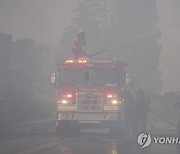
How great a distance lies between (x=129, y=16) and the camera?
7356 centimetres

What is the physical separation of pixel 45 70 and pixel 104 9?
17946 mm

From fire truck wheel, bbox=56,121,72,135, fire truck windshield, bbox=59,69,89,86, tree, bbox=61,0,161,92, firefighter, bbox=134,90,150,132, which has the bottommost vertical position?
fire truck wheel, bbox=56,121,72,135

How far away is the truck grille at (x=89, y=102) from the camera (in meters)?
19.1

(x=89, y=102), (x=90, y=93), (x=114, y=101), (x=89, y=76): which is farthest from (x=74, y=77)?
(x=114, y=101)

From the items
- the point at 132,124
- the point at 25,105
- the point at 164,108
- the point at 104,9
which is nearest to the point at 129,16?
the point at 104,9

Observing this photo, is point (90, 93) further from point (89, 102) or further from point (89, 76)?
point (89, 76)

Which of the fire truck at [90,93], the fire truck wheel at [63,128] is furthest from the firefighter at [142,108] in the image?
the fire truck wheel at [63,128]

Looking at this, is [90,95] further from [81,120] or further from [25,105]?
[25,105]

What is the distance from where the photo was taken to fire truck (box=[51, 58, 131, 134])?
62.6 feet

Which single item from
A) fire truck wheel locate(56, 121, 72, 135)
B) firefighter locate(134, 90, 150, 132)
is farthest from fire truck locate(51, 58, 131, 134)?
firefighter locate(134, 90, 150, 132)

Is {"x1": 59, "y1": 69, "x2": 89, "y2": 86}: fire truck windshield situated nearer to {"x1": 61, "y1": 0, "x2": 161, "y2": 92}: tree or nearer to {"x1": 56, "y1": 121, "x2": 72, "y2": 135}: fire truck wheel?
{"x1": 56, "y1": 121, "x2": 72, "y2": 135}: fire truck wheel

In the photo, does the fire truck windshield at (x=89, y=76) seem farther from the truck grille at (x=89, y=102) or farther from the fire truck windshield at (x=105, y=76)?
the truck grille at (x=89, y=102)

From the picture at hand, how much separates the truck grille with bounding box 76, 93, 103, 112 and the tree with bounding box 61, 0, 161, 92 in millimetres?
43847

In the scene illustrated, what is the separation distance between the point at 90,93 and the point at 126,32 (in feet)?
165
